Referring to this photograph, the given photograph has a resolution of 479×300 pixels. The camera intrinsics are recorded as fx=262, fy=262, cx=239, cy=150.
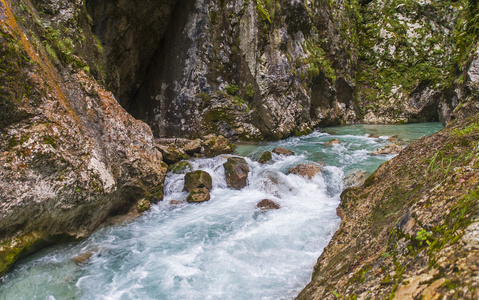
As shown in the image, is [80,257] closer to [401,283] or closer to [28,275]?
[28,275]

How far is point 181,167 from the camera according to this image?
9.16m

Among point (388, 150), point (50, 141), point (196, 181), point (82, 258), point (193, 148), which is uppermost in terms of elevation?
point (50, 141)

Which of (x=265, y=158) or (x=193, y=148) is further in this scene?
(x=193, y=148)

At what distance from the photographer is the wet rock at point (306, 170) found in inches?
339

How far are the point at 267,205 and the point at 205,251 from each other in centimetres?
248

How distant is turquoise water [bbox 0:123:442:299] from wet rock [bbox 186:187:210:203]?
10.7 inches

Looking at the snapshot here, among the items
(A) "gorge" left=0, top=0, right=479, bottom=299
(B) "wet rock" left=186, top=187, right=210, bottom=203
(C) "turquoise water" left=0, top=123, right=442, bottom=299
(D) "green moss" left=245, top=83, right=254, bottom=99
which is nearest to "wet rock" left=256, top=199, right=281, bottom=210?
(C) "turquoise water" left=0, top=123, right=442, bottom=299

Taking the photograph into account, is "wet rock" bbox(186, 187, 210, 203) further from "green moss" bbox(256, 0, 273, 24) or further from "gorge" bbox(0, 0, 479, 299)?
"green moss" bbox(256, 0, 273, 24)

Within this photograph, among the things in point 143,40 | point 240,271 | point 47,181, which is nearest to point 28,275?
point 47,181

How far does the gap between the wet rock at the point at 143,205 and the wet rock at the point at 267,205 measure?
9.84ft

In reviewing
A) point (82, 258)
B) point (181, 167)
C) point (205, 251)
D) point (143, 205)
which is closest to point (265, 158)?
point (181, 167)

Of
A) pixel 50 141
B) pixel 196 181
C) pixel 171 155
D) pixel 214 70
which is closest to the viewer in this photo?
pixel 50 141

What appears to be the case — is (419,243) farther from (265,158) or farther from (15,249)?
(265,158)

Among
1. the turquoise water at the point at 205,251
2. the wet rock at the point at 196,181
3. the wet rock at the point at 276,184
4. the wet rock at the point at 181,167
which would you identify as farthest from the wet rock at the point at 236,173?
the wet rock at the point at 181,167
